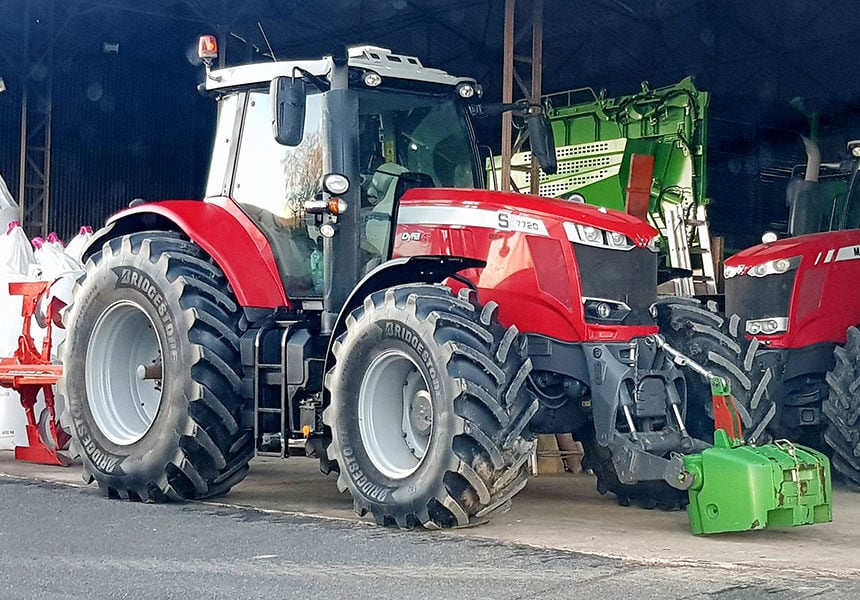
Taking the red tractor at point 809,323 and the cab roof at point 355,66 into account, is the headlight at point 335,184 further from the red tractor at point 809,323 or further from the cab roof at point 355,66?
the red tractor at point 809,323

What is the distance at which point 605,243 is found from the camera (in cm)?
696

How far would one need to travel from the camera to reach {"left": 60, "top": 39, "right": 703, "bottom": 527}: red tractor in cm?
630

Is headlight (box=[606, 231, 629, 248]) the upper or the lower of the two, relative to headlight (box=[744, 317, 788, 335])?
upper

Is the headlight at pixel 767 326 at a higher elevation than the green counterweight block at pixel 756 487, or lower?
higher

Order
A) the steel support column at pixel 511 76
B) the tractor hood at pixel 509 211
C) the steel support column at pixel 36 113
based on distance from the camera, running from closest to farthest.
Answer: the tractor hood at pixel 509 211
the steel support column at pixel 511 76
the steel support column at pixel 36 113

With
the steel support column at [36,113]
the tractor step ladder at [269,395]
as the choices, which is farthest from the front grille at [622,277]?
the steel support column at [36,113]

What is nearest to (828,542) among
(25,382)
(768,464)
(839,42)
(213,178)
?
(768,464)

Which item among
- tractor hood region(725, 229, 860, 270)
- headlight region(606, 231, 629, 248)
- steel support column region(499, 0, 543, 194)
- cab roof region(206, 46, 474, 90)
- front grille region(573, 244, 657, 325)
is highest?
steel support column region(499, 0, 543, 194)

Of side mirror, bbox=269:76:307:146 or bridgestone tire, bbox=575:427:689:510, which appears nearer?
side mirror, bbox=269:76:307:146

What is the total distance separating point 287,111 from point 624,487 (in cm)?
298

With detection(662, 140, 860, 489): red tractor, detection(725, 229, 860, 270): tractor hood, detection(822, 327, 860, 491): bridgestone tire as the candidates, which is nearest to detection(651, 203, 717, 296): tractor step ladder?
detection(662, 140, 860, 489): red tractor

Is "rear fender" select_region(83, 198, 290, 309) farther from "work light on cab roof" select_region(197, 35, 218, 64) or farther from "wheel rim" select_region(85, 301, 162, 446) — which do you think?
"work light on cab roof" select_region(197, 35, 218, 64)

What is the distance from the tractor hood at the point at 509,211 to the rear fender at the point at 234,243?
91 cm

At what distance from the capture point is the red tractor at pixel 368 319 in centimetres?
630
